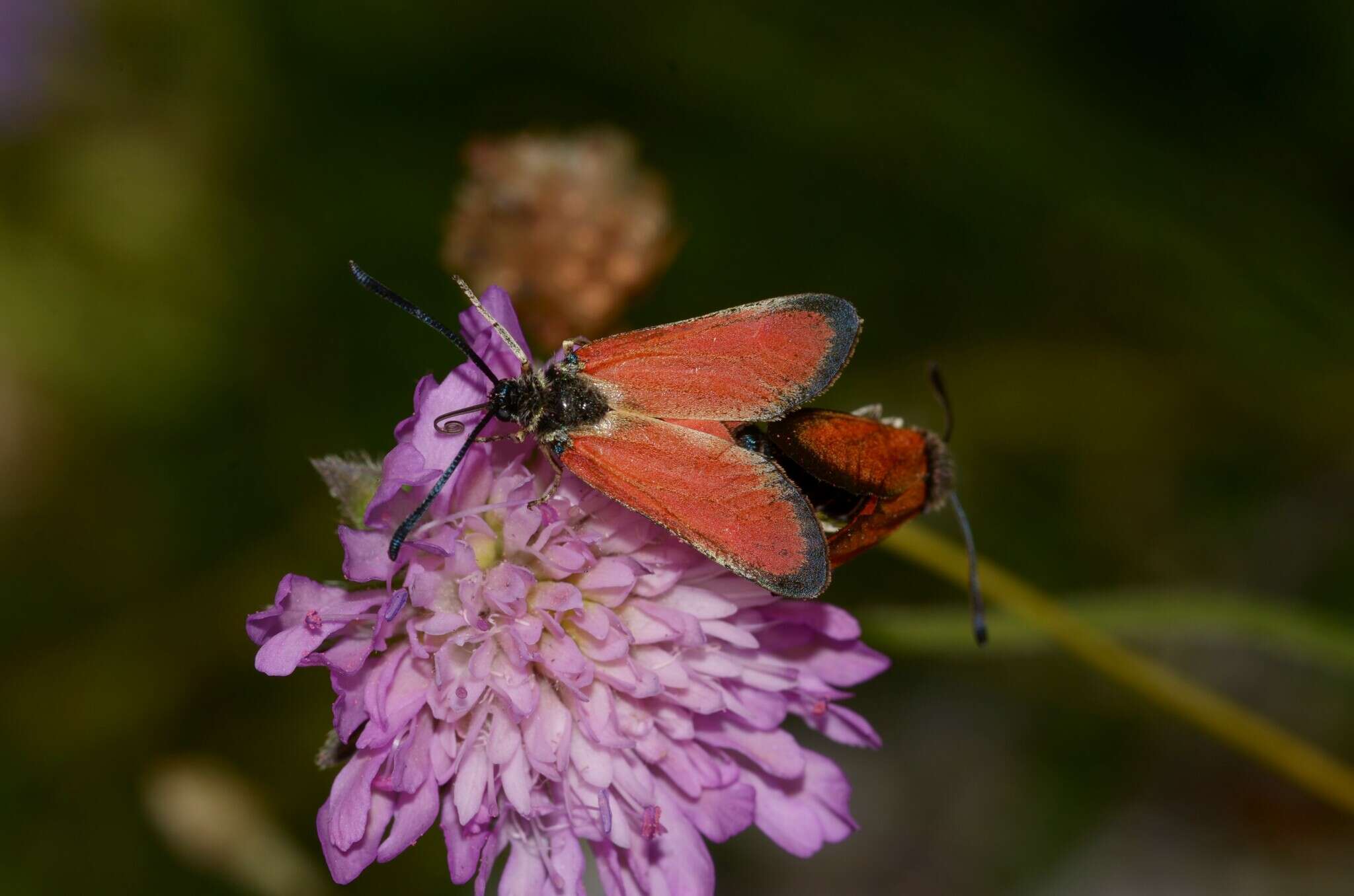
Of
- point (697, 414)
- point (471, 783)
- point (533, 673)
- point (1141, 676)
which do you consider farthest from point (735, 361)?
point (1141, 676)

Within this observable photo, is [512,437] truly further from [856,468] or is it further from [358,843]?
[358,843]

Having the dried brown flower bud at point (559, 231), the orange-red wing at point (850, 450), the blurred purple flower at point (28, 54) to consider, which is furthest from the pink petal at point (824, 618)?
the blurred purple flower at point (28, 54)

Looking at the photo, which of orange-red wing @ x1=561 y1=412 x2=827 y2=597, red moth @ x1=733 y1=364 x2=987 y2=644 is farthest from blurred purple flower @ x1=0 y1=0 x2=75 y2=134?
red moth @ x1=733 y1=364 x2=987 y2=644

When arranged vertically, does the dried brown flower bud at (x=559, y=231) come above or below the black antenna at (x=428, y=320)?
below

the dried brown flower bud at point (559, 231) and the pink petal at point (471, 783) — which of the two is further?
the dried brown flower bud at point (559, 231)

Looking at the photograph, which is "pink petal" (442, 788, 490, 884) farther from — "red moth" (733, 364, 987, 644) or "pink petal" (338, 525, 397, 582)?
"red moth" (733, 364, 987, 644)

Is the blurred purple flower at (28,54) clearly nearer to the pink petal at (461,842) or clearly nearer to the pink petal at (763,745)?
the pink petal at (461,842)

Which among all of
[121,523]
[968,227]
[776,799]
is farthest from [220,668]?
[968,227]
